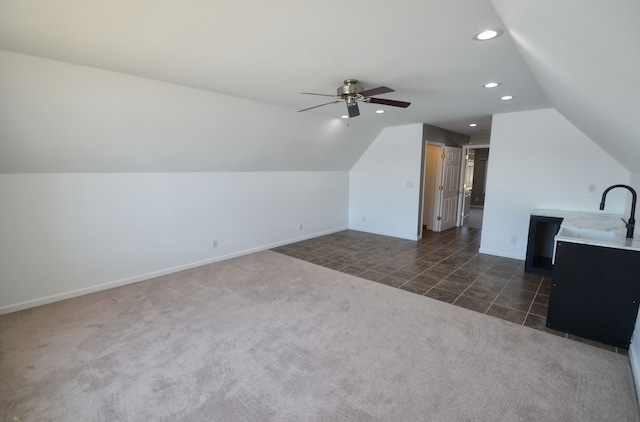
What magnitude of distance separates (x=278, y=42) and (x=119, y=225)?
118 inches

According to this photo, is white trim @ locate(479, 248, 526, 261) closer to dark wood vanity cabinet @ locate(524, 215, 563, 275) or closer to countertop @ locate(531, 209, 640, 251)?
dark wood vanity cabinet @ locate(524, 215, 563, 275)

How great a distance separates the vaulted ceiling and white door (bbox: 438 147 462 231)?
3653mm

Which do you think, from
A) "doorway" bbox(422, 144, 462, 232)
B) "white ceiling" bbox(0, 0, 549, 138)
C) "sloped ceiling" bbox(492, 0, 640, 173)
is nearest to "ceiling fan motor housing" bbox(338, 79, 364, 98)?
"white ceiling" bbox(0, 0, 549, 138)

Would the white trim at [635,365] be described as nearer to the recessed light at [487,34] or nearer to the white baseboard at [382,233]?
the recessed light at [487,34]

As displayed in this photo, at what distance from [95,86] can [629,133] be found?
172 inches

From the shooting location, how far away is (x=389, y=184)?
618 cm

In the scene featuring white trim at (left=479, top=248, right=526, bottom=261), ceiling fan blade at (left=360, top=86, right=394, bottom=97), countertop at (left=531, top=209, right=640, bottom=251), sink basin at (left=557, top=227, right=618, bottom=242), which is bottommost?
white trim at (left=479, top=248, right=526, bottom=261)

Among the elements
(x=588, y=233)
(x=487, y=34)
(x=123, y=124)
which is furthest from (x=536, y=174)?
(x=123, y=124)

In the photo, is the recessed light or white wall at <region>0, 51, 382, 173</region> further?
white wall at <region>0, 51, 382, 173</region>

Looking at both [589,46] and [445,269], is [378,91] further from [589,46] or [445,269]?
[445,269]

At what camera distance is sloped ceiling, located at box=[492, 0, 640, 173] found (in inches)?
37.4

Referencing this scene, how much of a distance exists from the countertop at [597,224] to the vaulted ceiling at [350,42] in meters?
0.78

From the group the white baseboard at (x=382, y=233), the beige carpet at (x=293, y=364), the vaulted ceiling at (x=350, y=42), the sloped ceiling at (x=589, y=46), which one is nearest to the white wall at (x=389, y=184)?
the white baseboard at (x=382, y=233)

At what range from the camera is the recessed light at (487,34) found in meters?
1.87
